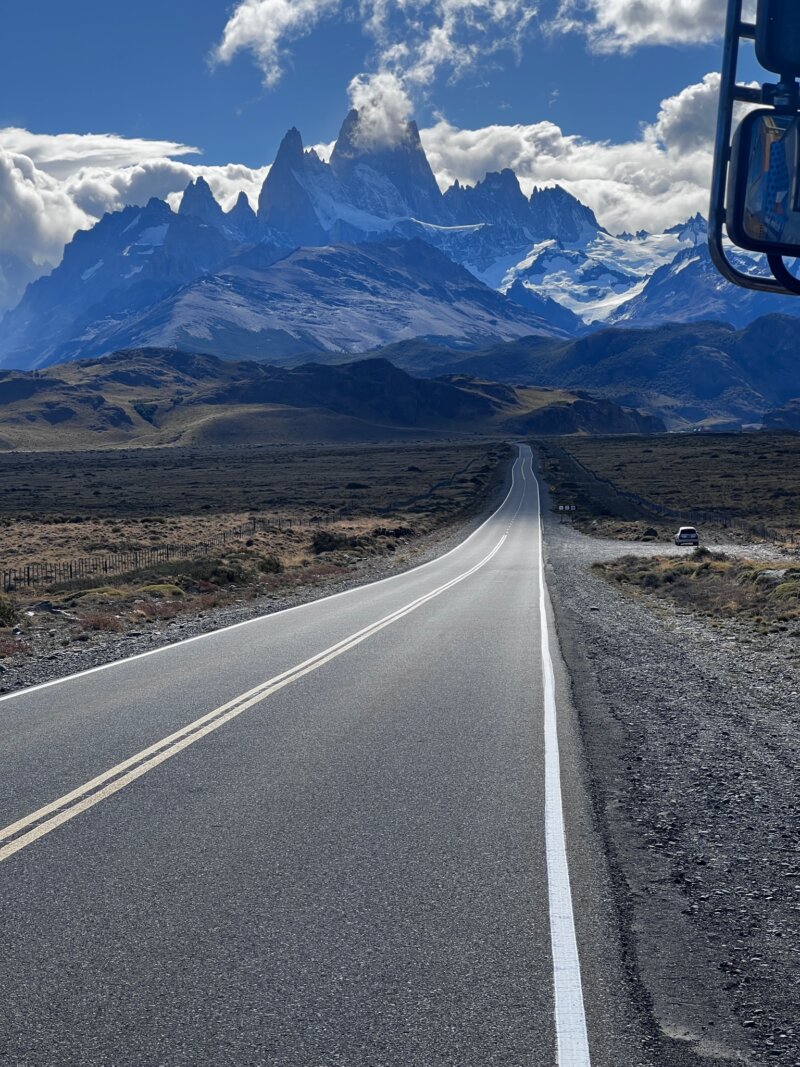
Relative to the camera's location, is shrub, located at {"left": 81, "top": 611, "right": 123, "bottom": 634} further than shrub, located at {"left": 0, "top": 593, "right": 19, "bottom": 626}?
No

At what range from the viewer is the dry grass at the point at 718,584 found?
23.6 metres

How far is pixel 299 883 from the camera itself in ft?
21.4

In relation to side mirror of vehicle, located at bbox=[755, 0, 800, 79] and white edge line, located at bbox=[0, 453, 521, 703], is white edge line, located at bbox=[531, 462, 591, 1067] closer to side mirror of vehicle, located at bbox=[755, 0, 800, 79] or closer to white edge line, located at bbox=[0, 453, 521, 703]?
side mirror of vehicle, located at bbox=[755, 0, 800, 79]

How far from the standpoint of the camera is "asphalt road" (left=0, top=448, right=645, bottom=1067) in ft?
15.3

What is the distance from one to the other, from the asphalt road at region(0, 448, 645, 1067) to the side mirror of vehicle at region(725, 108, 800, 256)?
3827mm

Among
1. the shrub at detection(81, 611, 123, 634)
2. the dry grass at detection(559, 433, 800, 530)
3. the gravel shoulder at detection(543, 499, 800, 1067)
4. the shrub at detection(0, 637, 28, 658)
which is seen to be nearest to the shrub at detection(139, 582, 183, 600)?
the shrub at detection(81, 611, 123, 634)

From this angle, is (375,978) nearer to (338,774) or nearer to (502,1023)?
(502,1023)

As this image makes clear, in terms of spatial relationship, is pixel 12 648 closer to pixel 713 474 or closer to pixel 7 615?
pixel 7 615

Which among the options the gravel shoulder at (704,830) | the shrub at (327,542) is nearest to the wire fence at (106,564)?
the shrub at (327,542)

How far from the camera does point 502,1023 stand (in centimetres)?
471

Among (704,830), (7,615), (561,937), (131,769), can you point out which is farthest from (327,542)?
(561,937)

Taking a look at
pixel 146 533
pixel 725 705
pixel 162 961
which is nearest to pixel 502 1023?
pixel 162 961

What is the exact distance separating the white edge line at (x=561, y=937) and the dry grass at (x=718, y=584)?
1398 cm

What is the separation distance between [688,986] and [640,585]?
28.8 m
